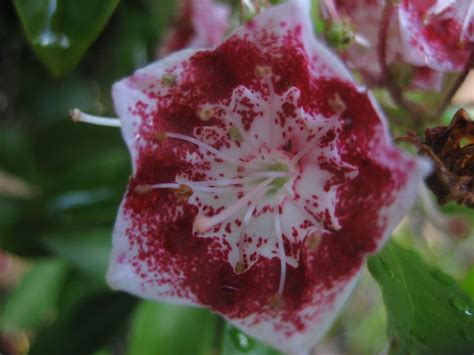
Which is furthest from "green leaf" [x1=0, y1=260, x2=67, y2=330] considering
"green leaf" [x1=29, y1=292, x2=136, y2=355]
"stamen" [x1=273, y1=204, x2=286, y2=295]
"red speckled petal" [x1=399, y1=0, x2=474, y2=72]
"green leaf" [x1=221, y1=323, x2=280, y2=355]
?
"red speckled petal" [x1=399, y1=0, x2=474, y2=72]

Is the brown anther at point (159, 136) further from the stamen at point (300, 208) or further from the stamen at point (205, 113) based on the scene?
the stamen at point (300, 208)

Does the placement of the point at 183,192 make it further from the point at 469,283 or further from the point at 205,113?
the point at 469,283

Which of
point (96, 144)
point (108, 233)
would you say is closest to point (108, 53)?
point (96, 144)

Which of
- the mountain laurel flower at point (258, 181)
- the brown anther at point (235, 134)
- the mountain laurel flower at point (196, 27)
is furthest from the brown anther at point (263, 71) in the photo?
the mountain laurel flower at point (196, 27)

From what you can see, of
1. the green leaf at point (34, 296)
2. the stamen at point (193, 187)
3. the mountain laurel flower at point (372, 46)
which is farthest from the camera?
the green leaf at point (34, 296)

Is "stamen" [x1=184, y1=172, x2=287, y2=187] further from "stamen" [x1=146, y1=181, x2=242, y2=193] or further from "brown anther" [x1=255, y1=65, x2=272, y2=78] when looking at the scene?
"brown anther" [x1=255, y1=65, x2=272, y2=78]

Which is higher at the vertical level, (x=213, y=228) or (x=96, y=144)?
(x=213, y=228)

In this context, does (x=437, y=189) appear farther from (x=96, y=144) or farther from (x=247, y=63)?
(x=96, y=144)
